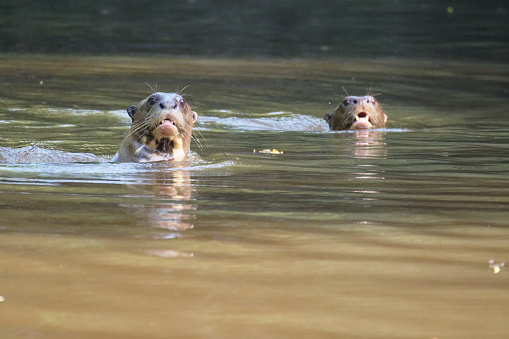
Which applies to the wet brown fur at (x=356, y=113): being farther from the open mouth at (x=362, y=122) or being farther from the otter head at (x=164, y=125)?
the otter head at (x=164, y=125)

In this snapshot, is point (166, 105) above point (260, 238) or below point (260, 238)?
above

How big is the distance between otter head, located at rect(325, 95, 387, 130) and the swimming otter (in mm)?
3883

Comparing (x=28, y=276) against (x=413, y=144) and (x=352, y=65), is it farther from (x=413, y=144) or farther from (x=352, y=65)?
(x=352, y=65)

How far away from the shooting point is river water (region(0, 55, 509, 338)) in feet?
11.2

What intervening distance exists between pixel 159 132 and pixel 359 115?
4.47 metres

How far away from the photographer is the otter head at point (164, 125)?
27.0 feet

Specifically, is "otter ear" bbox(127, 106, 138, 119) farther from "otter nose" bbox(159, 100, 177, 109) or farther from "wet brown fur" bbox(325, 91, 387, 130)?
"wet brown fur" bbox(325, 91, 387, 130)

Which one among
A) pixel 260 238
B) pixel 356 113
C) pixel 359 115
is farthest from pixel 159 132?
pixel 359 115

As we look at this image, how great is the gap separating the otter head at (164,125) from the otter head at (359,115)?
3.88m

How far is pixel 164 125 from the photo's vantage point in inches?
324

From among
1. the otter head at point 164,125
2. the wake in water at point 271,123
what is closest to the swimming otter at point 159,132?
the otter head at point 164,125

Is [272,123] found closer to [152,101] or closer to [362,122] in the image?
[362,122]

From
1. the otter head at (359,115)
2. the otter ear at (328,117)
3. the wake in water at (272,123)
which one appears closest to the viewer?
the wake in water at (272,123)

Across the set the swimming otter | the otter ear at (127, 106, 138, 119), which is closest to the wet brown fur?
the swimming otter
